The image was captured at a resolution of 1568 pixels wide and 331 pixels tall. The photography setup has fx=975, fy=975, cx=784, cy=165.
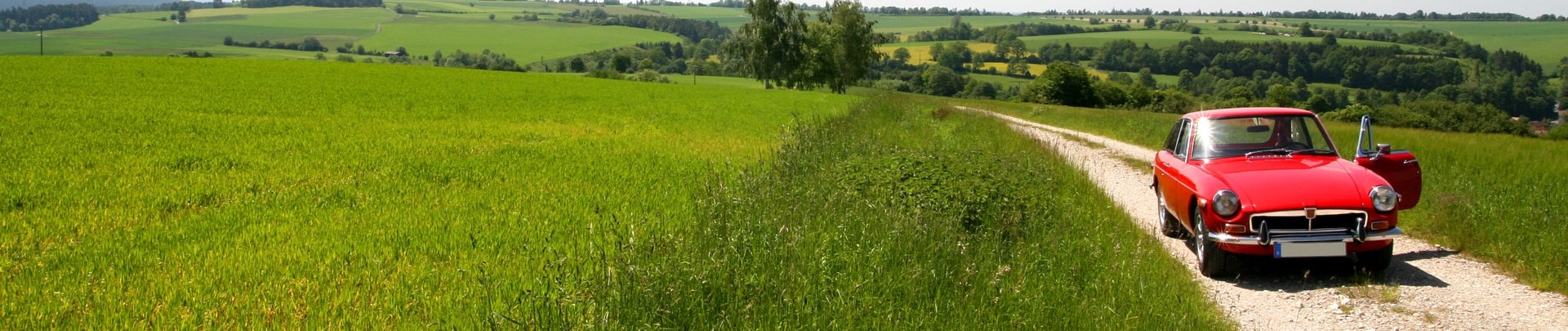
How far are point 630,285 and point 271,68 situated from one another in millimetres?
38853

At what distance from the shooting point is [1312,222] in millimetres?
7270

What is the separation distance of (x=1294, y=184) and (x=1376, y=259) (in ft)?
2.83

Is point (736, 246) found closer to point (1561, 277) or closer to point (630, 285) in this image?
point (630, 285)

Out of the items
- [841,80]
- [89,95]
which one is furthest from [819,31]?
[89,95]

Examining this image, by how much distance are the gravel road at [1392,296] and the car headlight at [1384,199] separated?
A: 1.85 feet

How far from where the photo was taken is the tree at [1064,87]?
7194 cm

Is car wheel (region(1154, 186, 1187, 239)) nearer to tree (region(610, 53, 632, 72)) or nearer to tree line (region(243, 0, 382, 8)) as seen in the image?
tree (region(610, 53, 632, 72))

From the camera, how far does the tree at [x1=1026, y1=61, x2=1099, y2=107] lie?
236ft

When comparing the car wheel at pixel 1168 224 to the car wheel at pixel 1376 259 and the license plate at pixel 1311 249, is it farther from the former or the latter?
the license plate at pixel 1311 249

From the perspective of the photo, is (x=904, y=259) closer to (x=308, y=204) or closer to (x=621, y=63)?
(x=308, y=204)

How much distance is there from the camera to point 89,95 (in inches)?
817

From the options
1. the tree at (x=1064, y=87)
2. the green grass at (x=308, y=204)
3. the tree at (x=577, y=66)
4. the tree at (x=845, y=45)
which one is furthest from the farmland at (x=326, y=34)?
the green grass at (x=308, y=204)

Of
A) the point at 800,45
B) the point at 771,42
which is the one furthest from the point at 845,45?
the point at 771,42

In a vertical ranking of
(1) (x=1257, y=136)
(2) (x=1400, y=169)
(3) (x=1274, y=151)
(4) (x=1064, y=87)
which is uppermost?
(4) (x=1064, y=87)
